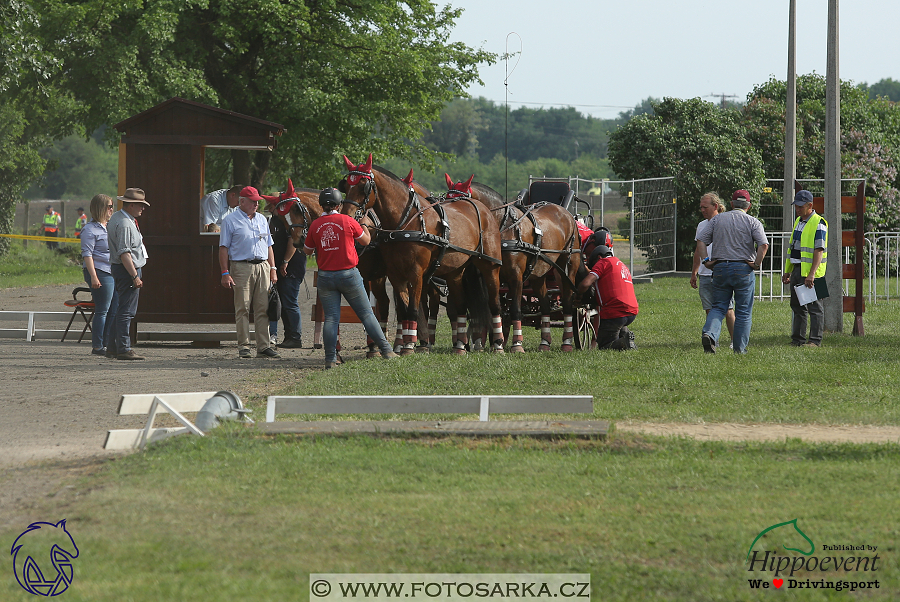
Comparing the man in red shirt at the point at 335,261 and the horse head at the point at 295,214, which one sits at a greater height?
the horse head at the point at 295,214

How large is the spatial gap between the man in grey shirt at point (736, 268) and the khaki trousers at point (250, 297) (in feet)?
17.8

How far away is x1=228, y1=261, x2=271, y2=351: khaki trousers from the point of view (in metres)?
12.0

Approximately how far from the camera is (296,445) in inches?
248

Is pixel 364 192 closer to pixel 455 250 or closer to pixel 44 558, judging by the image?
pixel 455 250

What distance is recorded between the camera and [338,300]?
1036 cm

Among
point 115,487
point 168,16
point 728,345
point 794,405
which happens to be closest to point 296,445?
point 115,487

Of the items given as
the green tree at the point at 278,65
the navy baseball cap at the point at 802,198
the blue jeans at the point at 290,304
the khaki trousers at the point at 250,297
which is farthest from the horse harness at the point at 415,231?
the green tree at the point at 278,65

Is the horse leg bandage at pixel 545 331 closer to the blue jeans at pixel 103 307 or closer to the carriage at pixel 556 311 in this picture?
the carriage at pixel 556 311

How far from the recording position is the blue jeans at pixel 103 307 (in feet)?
39.1

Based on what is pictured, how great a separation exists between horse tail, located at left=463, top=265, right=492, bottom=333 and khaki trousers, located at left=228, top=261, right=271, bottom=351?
2.57 m

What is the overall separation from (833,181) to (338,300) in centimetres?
773

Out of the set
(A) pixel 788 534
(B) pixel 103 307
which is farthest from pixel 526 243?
(A) pixel 788 534

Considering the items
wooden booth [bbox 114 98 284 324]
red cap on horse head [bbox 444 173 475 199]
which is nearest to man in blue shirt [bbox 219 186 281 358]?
wooden booth [bbox 114 98 284 324]

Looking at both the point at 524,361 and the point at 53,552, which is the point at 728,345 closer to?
the point at 524,361
